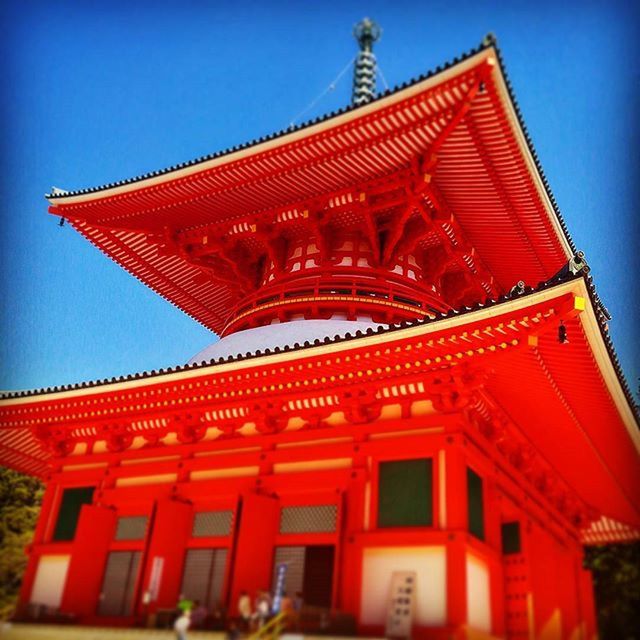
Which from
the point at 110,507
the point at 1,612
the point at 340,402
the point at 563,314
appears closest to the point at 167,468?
the point at 110,507

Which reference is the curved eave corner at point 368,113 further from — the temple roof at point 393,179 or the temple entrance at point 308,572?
the temple entrance at point 308,572

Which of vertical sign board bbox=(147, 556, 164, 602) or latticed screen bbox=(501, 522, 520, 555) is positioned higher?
latticed screen bbox=(501, 522, 520, 555)

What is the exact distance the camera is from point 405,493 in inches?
383

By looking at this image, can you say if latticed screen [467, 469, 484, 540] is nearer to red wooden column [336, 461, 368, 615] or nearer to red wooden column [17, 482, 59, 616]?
red wooden column [336, 461, 368, 615]

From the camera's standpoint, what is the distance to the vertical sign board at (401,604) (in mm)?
8617

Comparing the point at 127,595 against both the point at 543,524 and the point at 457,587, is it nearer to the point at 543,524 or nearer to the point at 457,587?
the point at 457,587

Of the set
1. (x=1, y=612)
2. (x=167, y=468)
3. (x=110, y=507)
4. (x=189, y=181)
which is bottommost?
(x=1, y=612)

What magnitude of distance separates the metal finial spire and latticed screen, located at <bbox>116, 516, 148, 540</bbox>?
1691 cm

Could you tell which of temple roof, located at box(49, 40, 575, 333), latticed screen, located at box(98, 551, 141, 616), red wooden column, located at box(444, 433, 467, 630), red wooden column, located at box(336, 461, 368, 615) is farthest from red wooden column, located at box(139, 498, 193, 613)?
temple roof, located at box(49, 40, 575, 333)

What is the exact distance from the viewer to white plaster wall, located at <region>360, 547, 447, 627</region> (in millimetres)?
8781

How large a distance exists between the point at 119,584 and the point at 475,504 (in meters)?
6.34

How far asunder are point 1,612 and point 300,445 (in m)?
20.3

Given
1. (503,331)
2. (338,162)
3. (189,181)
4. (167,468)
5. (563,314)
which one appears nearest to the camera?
(563,314)

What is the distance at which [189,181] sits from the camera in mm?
14141
